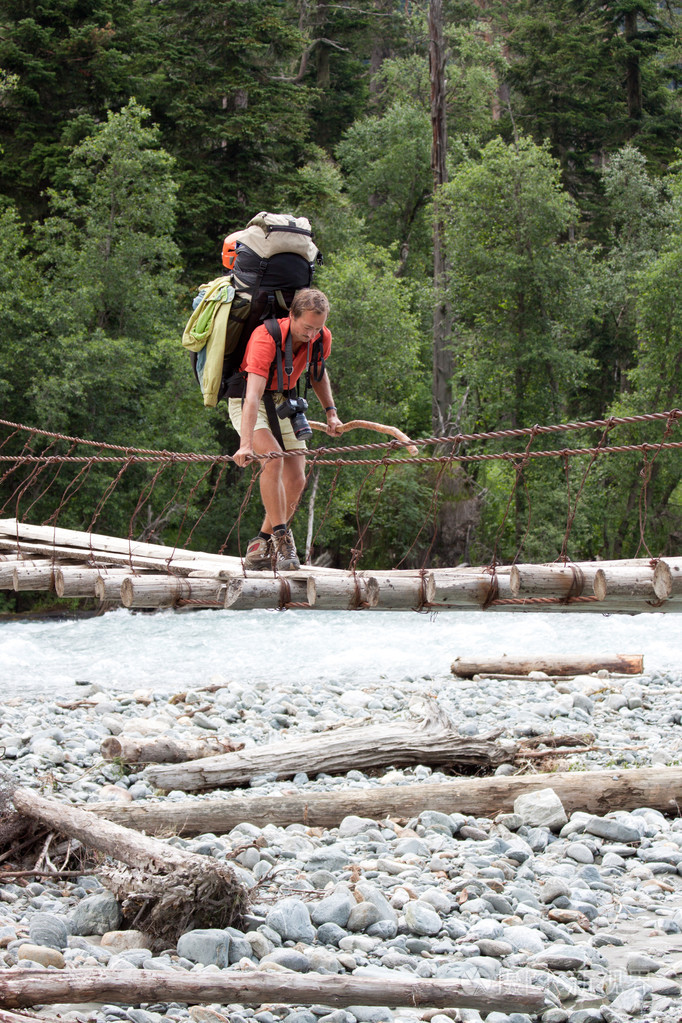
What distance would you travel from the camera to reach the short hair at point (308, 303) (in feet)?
16.5

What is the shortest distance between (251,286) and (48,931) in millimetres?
3083

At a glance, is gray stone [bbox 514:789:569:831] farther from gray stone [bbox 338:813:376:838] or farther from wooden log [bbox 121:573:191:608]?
wooden log [bbox 121:573:191:608]

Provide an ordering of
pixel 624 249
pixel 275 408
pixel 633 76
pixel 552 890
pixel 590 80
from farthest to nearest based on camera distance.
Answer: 1. pixel 633 76
2. pixel 590 80
3. pixel 624 249
4. pixel 275 408
5. pixel 552 890

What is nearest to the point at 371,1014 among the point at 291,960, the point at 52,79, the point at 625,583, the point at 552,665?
the point at 291,960

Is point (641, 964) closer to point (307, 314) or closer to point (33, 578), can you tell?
point (307, 314)

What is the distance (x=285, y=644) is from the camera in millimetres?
13688

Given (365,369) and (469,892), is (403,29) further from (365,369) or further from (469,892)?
(469,892)

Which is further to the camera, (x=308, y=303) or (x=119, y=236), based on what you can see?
(x=119, y=236)

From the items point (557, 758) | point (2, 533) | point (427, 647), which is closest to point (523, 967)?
point (557, 758)

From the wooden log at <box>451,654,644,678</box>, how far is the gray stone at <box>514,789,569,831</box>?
5242 mm

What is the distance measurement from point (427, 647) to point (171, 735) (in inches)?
251

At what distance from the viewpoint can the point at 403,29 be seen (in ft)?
108

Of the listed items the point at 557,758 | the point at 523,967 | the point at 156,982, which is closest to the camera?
the point at 156,982

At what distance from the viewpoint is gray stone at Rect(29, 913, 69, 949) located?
369cm
